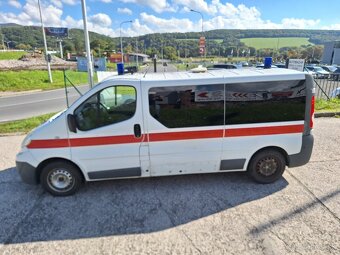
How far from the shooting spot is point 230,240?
3.03 meters

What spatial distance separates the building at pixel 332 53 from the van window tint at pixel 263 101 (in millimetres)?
67957

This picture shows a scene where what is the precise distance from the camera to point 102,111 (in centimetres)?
391

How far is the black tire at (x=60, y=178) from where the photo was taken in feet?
13.3

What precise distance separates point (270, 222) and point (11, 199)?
160 inches

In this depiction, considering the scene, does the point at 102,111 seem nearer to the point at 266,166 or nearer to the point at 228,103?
the point at 228,103

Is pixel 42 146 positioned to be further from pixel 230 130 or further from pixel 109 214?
pixel 230 130

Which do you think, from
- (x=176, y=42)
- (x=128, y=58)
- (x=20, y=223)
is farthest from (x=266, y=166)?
(x=176, y=42)

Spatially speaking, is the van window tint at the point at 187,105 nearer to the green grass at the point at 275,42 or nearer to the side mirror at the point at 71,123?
the side mirror at the point at 71,123

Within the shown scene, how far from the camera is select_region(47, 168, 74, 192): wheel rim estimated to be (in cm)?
407

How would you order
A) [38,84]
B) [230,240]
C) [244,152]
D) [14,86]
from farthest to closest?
[38,84] → [14,86] → [244,152] → [230,240]

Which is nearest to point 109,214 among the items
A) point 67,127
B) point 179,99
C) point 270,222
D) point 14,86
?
point 67,127

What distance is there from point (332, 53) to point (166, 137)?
238 ft

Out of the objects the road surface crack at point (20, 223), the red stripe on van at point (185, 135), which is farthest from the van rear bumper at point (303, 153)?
the road surface crack at point (20, 223)

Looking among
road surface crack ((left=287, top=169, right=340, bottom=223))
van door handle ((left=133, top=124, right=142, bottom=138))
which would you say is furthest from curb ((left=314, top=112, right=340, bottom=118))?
van door handle ((left=133, top=124, right=142, bottom=138))
